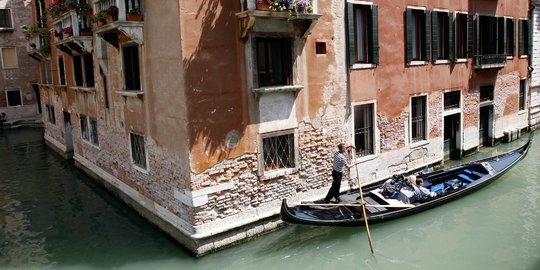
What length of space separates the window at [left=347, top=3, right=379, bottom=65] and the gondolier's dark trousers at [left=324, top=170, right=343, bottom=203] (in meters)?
2.61

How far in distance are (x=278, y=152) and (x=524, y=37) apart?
40.7 feet

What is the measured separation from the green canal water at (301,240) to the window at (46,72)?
6.82 meters

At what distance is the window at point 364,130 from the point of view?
32.8ft

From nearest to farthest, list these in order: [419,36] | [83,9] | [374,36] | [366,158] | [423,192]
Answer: [423,192] < [374,36] < [366,158] < [83,9] < [419,36]

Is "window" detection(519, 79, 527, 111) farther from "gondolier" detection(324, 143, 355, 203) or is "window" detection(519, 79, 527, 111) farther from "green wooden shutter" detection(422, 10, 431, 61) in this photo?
"gondolier" detection(324, 143, 355, 203)

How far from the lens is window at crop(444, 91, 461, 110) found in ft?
41.4

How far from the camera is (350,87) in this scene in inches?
374

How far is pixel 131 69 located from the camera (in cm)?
906

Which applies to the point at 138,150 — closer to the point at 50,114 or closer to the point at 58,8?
the point at 58,8

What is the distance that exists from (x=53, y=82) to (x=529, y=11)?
16339mm

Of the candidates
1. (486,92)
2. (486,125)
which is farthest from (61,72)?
(486,125)

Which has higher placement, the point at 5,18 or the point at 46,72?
the point at 5,18

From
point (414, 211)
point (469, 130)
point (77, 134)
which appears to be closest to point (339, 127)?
point (414, 211)

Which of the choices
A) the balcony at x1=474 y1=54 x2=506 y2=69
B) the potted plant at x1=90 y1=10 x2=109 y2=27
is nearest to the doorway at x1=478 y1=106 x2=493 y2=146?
the balcony at x1=474 y1=54 x2=506 y2=69
